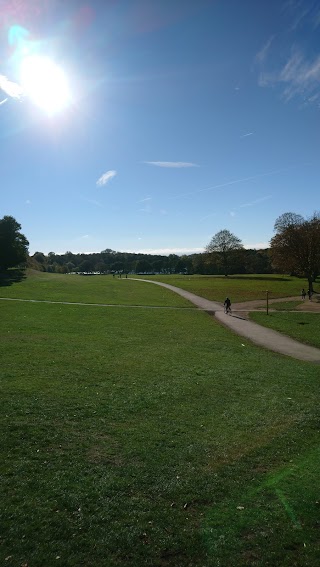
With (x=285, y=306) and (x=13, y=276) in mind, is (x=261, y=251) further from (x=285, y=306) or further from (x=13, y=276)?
(x=285, y=306)

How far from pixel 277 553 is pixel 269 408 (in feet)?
18.2

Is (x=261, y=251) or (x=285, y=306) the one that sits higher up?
(x=261, y=251)

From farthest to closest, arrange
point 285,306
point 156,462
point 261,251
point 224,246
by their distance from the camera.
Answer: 1. point 261,251
2. point 224,246
3. point 285,306
4. point 156,462

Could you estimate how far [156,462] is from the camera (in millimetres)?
6691

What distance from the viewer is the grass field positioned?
15.2ft

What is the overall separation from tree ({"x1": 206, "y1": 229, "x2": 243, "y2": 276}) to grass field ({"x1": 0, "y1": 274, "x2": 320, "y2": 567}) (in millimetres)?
84073

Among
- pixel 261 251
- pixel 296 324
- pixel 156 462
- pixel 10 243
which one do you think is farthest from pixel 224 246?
pixel 156 462

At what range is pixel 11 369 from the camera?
12555mm

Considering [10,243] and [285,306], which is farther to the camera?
[10,243]

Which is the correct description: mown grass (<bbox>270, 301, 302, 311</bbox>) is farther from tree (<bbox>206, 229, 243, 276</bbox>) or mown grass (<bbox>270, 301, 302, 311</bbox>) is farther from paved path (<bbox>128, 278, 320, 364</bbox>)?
tree (<bbox>206, 229, 243, 276</bbox>)

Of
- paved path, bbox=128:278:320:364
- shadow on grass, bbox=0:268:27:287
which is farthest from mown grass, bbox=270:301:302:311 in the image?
shadow on grass, bbox=0:268:27:287

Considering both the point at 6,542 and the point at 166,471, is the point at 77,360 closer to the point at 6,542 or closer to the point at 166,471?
the point at 166,471

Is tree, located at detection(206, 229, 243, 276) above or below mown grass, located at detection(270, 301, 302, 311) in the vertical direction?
above

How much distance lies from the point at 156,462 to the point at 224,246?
93.1 meters
